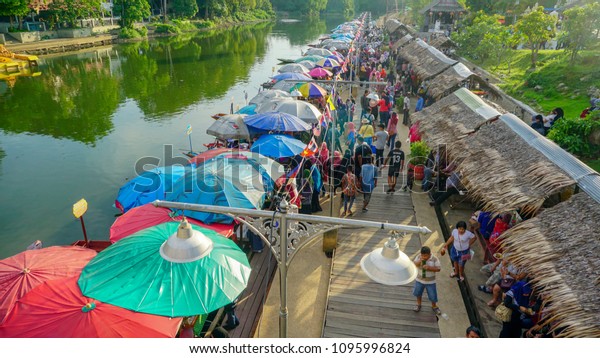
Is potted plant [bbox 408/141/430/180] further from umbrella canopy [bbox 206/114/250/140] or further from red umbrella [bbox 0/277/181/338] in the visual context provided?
red umbrella [bbox 0/277/181/338]

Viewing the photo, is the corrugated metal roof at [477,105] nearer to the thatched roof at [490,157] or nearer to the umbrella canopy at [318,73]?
the thatched roof at [490,157]

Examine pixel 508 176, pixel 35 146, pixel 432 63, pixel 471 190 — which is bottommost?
pixel 35 146

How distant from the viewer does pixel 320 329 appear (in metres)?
6.79

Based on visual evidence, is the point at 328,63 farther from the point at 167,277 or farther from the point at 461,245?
the point at 167,277

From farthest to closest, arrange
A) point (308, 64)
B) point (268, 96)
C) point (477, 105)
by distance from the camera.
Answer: point (308, 64) → point (268, 96) → point (477, 105)

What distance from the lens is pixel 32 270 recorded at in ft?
18.0

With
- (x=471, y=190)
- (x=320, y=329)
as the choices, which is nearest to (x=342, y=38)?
(x=471, y=190)

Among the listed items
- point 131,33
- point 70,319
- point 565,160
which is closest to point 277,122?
point 565,160

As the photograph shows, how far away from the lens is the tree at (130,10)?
51094mm

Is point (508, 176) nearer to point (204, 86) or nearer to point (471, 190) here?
point (471, 190)

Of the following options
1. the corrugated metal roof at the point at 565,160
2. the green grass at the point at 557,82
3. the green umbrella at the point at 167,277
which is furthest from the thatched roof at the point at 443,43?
the green umbrella at the point at 167,277

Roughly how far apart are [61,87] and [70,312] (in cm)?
3038

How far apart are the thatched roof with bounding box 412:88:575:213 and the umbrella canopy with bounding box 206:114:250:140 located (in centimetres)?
575

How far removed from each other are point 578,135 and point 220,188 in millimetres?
10431
